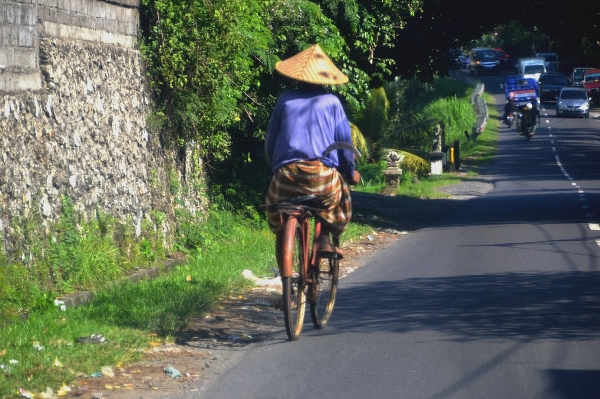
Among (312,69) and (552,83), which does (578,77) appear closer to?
(552,83)

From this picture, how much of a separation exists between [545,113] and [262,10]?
4836 centimetres

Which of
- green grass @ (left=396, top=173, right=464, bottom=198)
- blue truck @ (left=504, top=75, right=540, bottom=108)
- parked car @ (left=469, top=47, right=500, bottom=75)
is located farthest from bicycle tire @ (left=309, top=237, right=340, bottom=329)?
parked car @ (left=469, top=47, right=500, bottom=75)

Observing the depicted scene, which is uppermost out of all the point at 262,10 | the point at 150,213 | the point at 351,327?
the point at 262,10

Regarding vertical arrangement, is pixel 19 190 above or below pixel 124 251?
above

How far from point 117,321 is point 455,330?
9.11 ft

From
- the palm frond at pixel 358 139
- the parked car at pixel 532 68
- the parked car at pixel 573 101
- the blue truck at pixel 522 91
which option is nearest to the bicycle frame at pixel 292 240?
the palm frond at pixel 358 139

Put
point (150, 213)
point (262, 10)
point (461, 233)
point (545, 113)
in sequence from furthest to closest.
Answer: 1. point (545, 113)
2. point (461, 233)
3. point (262, 10)
4. point (150, 213)

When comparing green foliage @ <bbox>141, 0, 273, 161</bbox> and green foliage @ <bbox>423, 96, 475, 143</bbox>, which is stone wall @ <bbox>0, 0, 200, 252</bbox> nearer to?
green foliage @ <bbox>141, 0, 273, 161</bbox>

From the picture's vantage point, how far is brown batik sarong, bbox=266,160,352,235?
279 inches

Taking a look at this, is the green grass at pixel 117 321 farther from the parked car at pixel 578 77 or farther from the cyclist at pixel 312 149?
the parked car at pixel 578 77

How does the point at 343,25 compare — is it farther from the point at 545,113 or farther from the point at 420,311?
the point at 545,113

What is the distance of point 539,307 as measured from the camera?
27.9 ft

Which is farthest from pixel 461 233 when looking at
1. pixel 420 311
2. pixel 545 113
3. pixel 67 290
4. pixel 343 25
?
pixel 545 113

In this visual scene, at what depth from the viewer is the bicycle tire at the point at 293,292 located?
22.6ft
